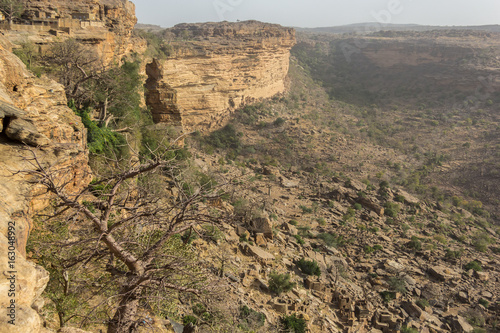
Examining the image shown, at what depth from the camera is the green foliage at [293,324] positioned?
8.40m

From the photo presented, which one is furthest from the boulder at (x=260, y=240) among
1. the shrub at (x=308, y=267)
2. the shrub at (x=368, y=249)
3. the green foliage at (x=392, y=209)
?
the green foliage at (x=392, y=209)

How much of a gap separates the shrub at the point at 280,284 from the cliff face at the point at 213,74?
10952 mm

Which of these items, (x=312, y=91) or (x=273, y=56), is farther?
(x=312, y=91)

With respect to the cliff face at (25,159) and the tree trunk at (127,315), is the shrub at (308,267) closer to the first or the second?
the cliff face at (25,159)

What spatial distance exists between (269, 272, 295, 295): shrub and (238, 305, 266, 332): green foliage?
131 centimetres

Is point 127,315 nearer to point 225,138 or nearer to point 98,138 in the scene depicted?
point 98,138

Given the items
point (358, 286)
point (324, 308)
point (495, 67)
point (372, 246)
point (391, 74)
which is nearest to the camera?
point (324, 308)

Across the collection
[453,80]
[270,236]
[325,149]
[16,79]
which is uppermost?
[453,80]

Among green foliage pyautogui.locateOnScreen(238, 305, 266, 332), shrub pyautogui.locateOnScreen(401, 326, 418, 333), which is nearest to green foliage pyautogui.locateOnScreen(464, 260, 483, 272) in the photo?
shrub pyautogui.locateOnScreen(401, 326, 418, 333)

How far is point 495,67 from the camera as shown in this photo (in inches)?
1464

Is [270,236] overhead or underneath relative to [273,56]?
underneath

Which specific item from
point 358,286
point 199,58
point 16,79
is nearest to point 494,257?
point 358,286

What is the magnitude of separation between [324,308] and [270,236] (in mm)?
3421

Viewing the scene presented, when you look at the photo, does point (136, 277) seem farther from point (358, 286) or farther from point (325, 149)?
point (325, 149)
